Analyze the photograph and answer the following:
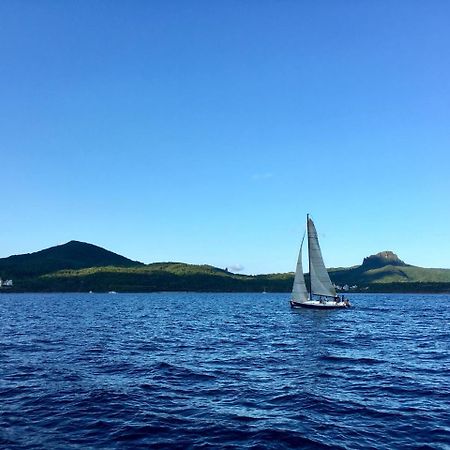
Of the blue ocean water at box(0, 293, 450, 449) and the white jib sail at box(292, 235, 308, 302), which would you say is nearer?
the blue ocean water at box(0, 293, 450, 449)

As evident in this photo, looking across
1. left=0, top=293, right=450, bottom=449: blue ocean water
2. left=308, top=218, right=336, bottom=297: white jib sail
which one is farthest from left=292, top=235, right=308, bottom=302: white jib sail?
left=0, top=293, right=450, bottom=449: blue ocean water

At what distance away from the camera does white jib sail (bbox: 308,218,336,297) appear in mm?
109625

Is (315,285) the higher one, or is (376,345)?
(315,285)

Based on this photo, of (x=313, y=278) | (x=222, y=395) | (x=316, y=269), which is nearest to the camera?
(x=222, y=395)

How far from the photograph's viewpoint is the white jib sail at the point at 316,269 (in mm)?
109625

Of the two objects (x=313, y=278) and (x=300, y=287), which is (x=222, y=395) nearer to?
(x=300, y=287)

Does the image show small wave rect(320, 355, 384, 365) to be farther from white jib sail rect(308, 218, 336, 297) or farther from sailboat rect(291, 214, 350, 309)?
white jib sail rect(308, 218, 336, 297)

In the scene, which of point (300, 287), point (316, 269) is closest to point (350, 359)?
point (300, 287)

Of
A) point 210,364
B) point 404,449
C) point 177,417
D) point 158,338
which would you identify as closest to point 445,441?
point 404,449

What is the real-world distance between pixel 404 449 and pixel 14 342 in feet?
148

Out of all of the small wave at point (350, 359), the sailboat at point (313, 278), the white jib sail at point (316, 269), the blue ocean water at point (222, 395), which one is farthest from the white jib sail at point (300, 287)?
the small wave at point (350, 359)

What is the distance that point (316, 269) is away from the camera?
359 feet

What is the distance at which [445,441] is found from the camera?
19062 mm

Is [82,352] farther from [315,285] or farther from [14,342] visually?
[315,285]
